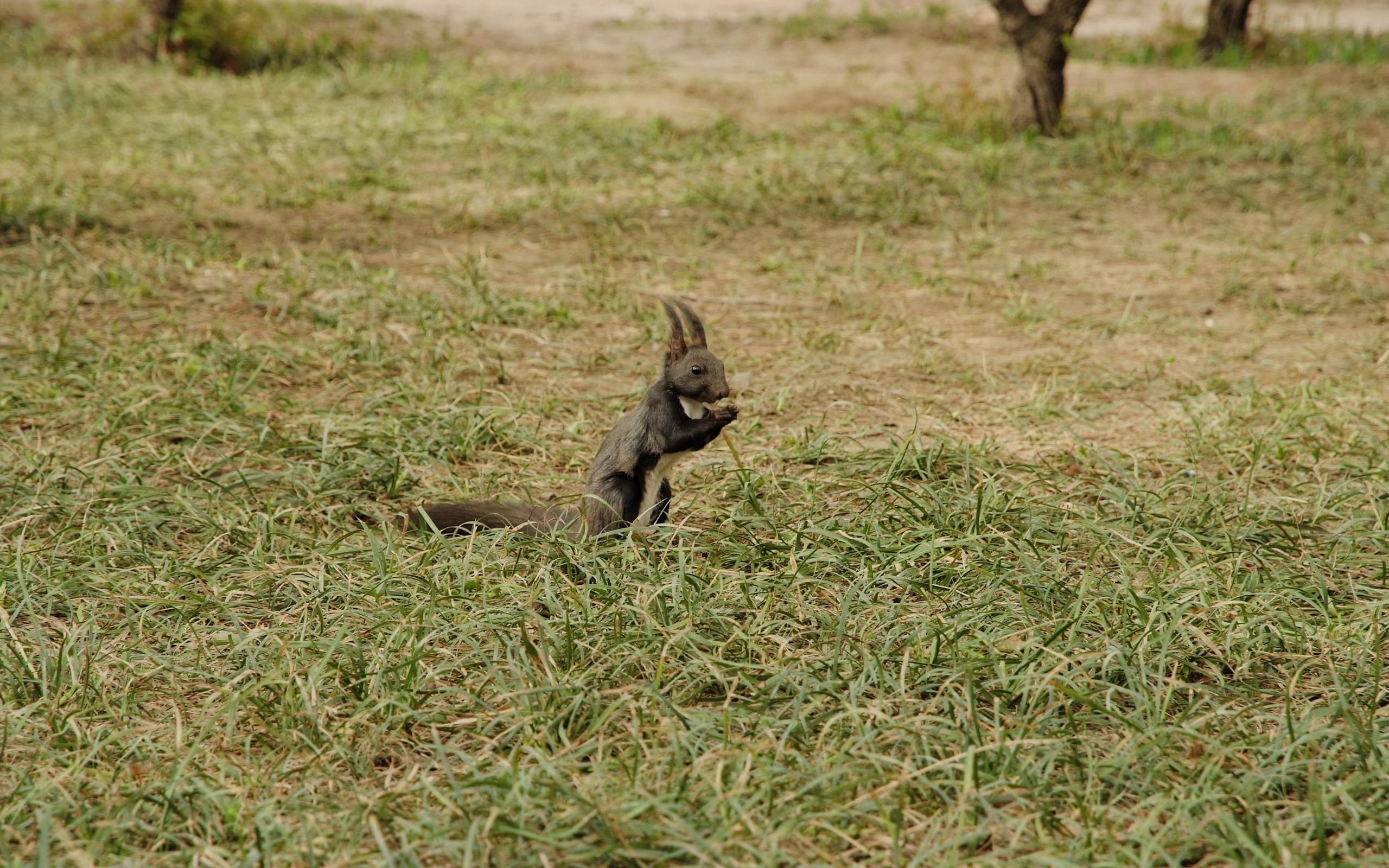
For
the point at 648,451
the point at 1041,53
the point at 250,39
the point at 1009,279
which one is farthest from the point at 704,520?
the point at 250,39

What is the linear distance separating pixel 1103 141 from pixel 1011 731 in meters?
7.59

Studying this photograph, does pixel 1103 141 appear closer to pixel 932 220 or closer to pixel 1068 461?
pixel 932 220

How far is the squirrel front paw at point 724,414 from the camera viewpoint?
3.74 meters

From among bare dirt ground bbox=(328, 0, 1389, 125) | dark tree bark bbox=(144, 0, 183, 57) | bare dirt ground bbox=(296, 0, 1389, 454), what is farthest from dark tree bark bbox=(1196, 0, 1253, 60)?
dark tree bark bbox=(144, 0, 183, 57)

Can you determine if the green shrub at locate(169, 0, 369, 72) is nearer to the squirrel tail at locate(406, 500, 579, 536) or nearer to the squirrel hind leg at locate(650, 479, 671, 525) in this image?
the squirrel tail at locate(406, 500, 579, 536)

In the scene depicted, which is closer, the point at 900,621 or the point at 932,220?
the point at 900,621

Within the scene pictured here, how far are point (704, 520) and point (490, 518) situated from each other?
0.73 metres

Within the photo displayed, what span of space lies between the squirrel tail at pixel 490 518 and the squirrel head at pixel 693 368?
545 millimetres

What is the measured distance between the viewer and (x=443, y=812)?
8.82 feet

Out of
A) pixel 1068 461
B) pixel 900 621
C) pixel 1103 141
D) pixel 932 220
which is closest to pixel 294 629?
pixel 900 621

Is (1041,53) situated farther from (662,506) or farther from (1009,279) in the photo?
(662,506)

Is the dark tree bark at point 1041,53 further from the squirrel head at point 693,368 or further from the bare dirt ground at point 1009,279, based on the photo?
the squirrel head at point 693,368

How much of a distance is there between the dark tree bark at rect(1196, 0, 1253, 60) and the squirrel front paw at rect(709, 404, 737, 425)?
11398 mm

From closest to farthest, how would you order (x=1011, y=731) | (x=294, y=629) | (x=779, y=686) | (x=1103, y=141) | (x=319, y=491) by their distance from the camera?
(x=1011, y=731) → (x=779, y=686) → (x=294, y=629) → (x=319, y=491) → (x=1103, y=141)
